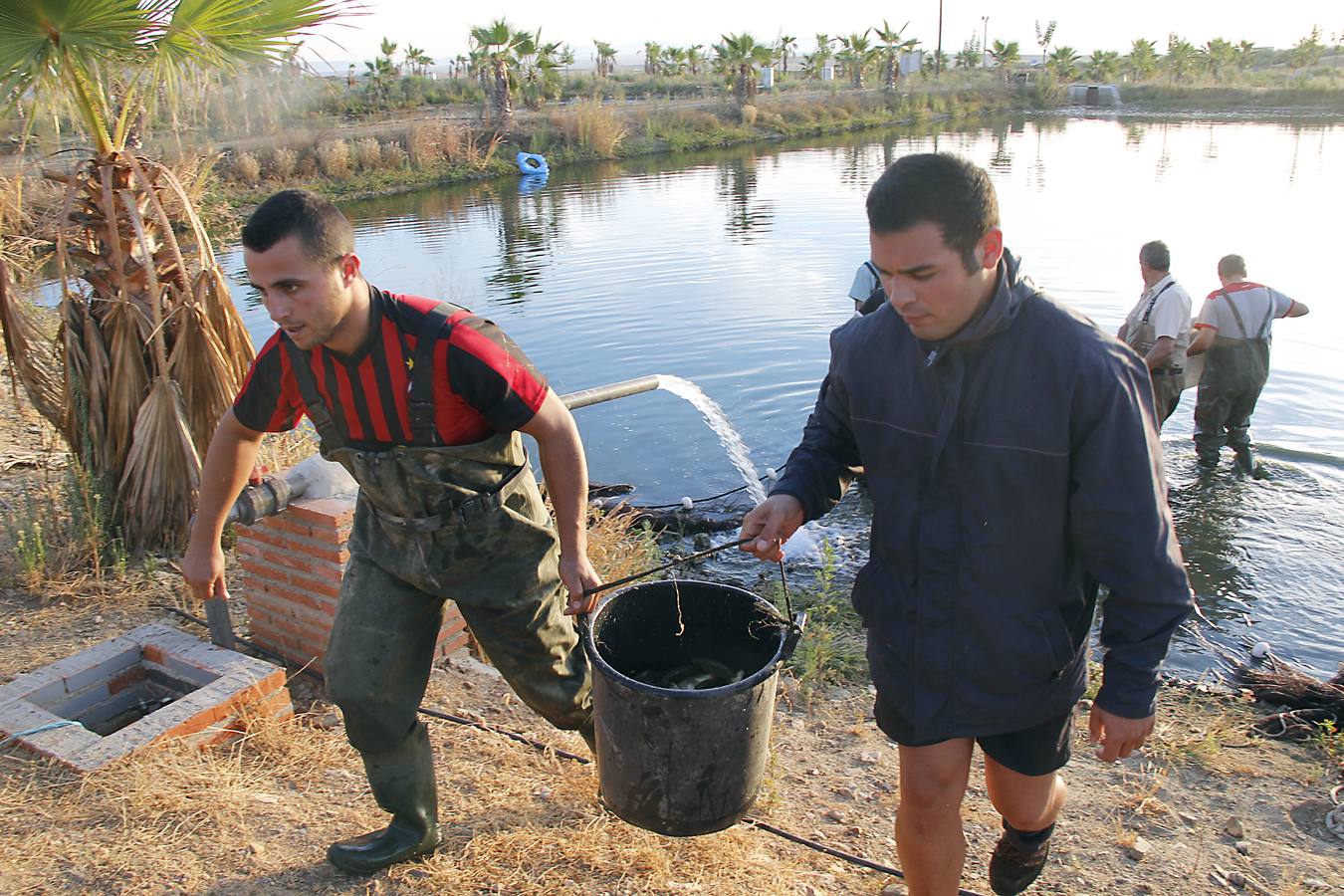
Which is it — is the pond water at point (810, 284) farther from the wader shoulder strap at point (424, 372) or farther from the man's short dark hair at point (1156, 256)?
the wader shoulder strap at point (424, 372)

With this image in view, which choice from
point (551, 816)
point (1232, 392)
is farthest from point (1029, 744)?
point (1232, 392)

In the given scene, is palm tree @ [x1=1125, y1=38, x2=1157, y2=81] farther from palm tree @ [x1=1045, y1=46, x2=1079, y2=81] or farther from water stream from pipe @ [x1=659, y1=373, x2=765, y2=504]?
water stream from pipe @ [x1=659, y1=373, x2=765, y2=504]

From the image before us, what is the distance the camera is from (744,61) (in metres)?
44.4

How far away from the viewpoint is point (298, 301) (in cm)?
270

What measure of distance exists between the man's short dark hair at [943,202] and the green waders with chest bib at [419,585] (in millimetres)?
1290

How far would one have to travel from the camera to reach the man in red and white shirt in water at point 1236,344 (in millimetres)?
8266

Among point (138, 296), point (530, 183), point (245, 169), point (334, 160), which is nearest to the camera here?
point (138, 296)

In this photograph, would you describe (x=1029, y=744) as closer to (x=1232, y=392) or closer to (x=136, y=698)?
(x=136, y=698)

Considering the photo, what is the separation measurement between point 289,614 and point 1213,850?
383 centimetres

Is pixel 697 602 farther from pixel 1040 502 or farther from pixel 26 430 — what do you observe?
pixel 26 430

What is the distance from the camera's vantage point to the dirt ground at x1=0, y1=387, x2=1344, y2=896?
3031 millimetres

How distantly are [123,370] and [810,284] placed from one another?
11490mm

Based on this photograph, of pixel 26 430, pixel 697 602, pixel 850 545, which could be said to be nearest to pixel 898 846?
pixel 697 602

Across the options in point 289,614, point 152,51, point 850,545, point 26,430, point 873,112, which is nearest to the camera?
point 289,614
